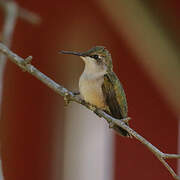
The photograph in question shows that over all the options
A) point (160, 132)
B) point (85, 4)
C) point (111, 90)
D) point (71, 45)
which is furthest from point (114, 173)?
point (111, 90)

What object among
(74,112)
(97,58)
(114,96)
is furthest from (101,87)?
(74,112)

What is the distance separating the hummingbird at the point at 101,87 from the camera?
10.1 ft

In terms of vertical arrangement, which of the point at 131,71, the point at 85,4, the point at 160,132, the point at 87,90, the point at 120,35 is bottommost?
the point at 87,90

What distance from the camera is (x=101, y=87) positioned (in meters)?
3.18

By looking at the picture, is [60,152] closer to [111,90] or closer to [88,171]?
[88,171]

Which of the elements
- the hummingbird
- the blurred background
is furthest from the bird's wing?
the blurred background

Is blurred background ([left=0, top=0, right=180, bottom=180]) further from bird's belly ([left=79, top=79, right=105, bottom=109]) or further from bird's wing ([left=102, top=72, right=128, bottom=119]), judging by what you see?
bird's belly ([left=79, top=79, right=105, bottom=109])

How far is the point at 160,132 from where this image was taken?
18.8 ft

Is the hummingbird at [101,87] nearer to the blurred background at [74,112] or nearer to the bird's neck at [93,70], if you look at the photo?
the bird's neck at [93,70]

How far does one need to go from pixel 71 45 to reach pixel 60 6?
18.7 inches

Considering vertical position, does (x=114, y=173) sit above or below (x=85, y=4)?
below

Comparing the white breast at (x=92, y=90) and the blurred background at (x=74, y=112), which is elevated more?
the blurred background at (x=74, y=112)

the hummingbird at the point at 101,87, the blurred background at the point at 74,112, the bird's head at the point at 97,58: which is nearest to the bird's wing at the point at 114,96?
the hummingbird at the point at 101,87

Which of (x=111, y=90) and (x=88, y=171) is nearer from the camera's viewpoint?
(x=111, y=90)
